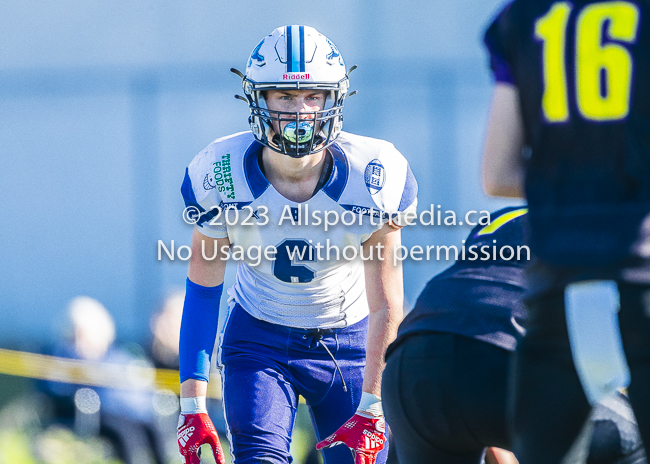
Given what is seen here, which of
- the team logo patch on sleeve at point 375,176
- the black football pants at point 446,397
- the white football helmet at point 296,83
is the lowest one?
the black football pants at point 446,397

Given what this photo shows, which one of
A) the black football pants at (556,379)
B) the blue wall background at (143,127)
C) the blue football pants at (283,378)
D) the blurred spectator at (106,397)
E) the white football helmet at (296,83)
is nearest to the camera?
the black football pants at (556,379)

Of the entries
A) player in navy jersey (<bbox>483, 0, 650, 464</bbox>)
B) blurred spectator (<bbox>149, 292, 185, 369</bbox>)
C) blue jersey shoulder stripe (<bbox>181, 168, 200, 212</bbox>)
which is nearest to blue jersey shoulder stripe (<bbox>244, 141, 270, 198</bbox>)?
blue jersey shoulder stripe (<bbox>181, 168, 200, 212</bbox>)

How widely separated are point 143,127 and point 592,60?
14.1 feet

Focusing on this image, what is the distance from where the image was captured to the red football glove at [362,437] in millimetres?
2570

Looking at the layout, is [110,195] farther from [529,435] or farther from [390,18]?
[529,435]

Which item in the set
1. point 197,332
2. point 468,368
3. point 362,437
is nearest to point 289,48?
point 197,332

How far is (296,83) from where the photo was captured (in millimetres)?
2713

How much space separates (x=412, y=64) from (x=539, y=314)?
399 centimetres

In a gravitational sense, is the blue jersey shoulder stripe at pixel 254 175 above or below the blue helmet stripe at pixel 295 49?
below

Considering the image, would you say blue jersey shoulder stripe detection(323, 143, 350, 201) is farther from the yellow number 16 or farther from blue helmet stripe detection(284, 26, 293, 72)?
the yellow number 16

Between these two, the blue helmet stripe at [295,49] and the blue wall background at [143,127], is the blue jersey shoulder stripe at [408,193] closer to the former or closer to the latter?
the blue helmet stripe at [295,49]

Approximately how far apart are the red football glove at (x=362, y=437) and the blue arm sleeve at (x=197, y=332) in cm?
47

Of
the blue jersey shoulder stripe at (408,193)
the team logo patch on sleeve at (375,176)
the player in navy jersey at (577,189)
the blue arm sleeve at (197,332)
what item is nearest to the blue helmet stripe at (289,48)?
the team logo patch on sleeve at (375,176)

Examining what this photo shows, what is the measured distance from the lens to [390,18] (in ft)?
18.7
